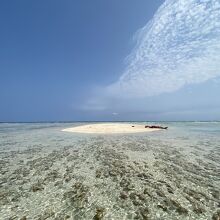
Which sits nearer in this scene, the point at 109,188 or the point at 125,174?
the point at 109,188

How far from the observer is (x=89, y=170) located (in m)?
14.7

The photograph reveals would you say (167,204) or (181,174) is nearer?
(167,204)

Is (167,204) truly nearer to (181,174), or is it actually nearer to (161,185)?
(161,185)

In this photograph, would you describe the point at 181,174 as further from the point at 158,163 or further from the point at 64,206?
the point at 64,206

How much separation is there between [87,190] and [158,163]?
8.69m

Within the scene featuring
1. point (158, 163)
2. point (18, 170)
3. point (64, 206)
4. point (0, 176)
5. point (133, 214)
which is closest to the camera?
point (133, 214)

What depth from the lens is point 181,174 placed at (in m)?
13.5

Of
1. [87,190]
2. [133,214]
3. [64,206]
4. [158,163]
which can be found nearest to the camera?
[133,214]

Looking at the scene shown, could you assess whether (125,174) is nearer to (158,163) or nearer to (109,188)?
(109,188)

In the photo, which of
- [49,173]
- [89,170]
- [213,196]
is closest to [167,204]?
[213,196]

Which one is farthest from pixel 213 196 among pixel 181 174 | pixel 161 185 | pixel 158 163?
pixel 158 163

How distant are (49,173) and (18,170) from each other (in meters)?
3.08

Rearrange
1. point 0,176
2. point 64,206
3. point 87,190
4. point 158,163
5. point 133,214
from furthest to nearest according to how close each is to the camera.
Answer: point 158,163 → point 0,176 → point 87,190 → point 64,206 → point 133,214

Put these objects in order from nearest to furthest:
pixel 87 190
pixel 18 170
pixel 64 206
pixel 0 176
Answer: pixel 64 206 < pixel 87 190 < pixel 0 176 < pixel 18 170
